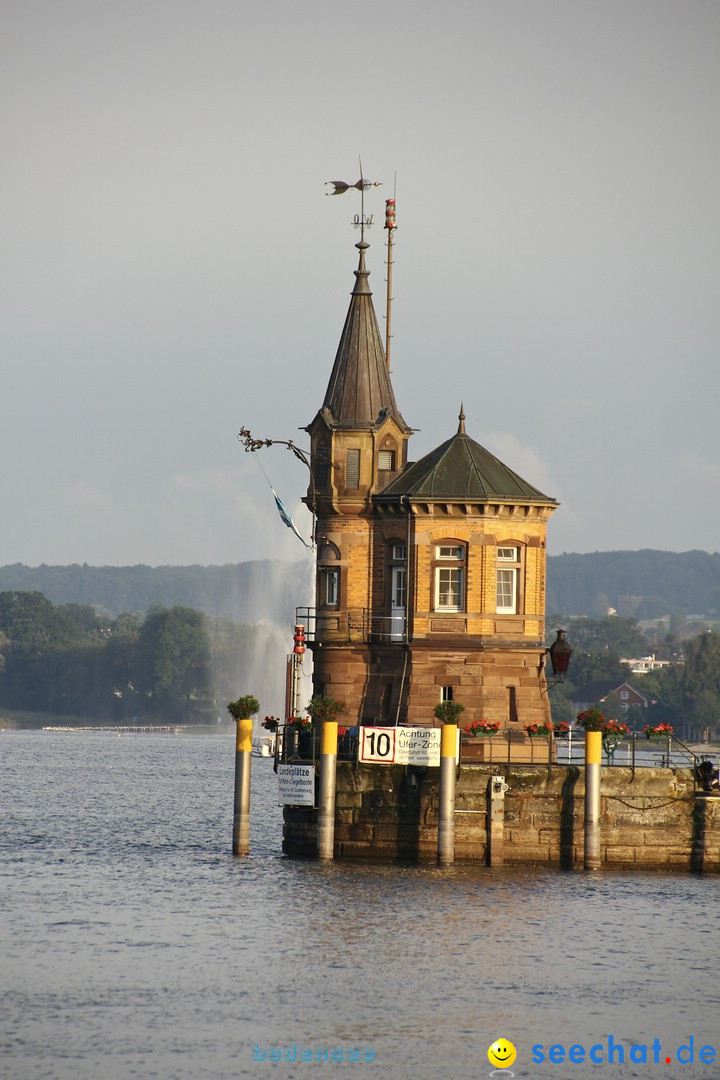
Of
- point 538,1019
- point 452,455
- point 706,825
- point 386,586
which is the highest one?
point 452,455

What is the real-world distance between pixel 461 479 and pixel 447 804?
12.6 m

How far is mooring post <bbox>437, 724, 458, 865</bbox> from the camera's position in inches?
2489

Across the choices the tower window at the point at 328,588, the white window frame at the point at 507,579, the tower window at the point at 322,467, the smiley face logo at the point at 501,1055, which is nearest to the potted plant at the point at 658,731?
the white window frame at the point at 507,579

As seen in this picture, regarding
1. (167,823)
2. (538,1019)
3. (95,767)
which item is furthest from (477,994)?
(95,767)

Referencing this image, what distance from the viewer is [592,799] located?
63.5 metres

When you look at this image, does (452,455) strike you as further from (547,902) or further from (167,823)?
(167,823)

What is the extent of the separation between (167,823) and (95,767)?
71354 millimetres

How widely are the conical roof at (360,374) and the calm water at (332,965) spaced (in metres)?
15.8

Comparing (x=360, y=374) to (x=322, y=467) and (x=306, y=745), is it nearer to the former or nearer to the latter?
(x=322, y=467)

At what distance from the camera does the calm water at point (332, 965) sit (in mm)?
44344

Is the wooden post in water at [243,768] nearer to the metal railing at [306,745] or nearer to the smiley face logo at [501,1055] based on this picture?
the metal railing at [306,745]

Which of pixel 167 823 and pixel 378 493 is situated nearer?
pixel 378 493

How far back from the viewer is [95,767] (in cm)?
16338

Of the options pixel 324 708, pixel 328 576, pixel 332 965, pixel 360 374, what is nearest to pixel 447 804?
pixel 324 708
